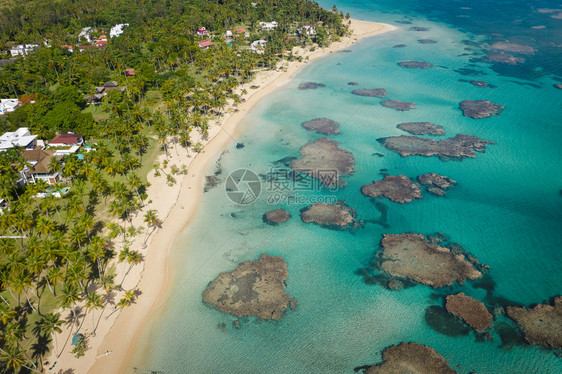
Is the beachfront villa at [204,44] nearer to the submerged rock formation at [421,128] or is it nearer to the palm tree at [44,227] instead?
the submerged rock formation at [421,128]

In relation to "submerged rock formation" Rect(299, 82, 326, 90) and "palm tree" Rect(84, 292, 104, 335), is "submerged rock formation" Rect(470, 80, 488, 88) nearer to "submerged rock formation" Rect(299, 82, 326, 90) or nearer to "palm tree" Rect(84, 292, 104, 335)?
"submerged rock formation" Rect(299, 82, 326, 90)

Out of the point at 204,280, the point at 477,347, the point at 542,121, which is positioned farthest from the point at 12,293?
the point at 542,121

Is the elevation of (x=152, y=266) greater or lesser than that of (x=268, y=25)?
lesser

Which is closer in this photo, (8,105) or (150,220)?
(150,220)

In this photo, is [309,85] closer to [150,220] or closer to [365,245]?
[365,245]

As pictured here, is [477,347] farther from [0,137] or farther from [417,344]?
[0,137]

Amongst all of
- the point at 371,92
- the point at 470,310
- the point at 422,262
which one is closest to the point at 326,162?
the point at 422,262

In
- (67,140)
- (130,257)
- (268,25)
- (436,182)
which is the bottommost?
(130,257)
